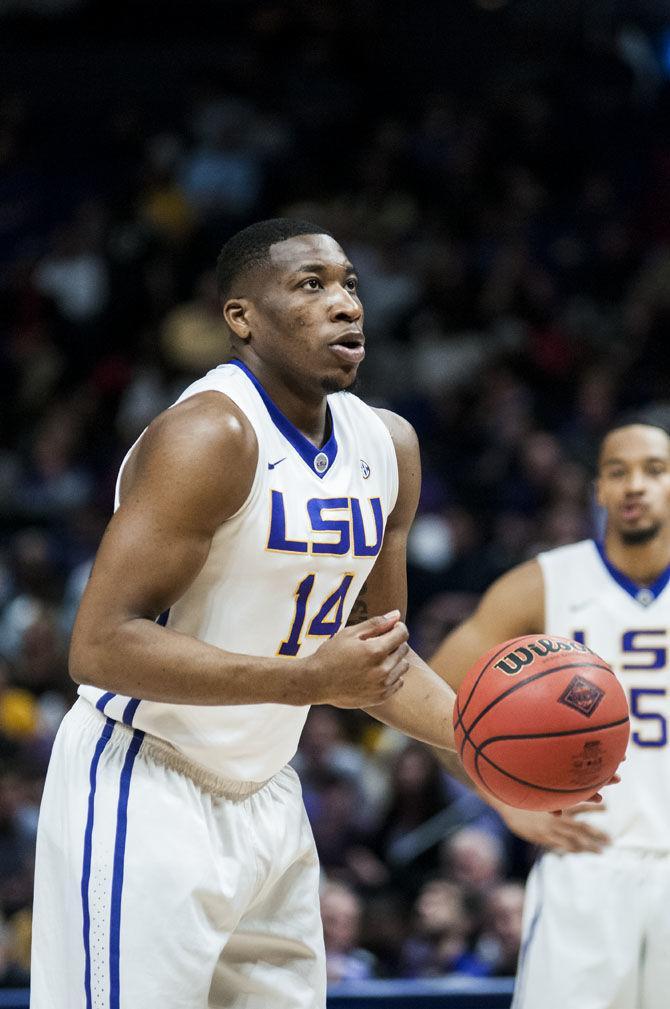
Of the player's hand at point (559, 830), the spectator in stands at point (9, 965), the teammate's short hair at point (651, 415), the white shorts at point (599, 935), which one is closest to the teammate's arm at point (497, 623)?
the player's hand at point (559, 830)

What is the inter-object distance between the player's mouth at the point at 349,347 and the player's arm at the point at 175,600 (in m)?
0.32

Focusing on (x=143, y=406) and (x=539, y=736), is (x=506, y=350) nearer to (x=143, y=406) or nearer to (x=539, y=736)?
(x=143, y=406)

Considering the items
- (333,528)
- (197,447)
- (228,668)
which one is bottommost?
(228,668)

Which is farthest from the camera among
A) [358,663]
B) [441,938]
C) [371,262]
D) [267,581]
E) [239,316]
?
[371,262]

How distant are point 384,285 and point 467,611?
2846 millimetres

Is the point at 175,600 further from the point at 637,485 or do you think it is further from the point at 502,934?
the point at 502,934

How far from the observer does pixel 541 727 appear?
3.13m

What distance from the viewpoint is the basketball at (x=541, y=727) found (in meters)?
3.13

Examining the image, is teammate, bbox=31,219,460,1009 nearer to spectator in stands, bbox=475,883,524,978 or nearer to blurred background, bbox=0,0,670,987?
spectator in stands, bbox=475,883,524,978

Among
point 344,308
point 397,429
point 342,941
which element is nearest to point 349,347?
point 344,308

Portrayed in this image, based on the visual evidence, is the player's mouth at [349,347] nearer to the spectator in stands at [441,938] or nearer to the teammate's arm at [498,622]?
the teammate's arm at [498,622]

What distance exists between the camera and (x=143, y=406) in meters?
9.16

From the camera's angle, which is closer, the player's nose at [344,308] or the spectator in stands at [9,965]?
the player's nose at [344,308]

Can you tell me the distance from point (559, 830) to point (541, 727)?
1109 mm
